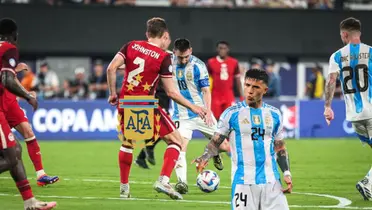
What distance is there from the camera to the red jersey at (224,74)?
20984 millimetres

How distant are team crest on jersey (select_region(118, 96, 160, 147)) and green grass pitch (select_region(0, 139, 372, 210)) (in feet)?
2.74

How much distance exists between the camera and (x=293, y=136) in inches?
1066

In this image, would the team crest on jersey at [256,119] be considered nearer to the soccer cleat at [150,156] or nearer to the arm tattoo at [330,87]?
the arm tattoo at [330,87]

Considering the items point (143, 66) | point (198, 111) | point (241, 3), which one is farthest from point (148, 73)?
point (241, 3)

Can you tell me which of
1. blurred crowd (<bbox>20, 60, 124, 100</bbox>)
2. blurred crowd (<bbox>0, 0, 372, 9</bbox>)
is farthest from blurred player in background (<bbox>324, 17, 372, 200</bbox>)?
blurred crowd (<bbox>0, 0, 372, 9</bbox>)

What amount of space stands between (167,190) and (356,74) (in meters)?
3.08

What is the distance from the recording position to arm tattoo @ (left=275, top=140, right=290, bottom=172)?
29.4 ft

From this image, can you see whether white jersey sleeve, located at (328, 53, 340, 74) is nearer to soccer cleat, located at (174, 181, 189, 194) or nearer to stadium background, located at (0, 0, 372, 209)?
soccer cleat, located at (174, 181, 189, 194)

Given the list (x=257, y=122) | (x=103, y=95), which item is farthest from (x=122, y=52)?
(x=103, y=95)

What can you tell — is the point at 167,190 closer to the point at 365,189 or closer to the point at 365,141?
the point at 365,189

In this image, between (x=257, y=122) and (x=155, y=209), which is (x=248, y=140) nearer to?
(x=257, y=122)

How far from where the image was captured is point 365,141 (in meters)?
12.8

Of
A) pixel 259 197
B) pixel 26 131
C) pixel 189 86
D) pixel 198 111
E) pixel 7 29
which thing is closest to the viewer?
pixel 259 197

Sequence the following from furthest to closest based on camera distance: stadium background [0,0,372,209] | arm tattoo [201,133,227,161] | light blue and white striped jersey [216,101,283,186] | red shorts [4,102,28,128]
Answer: stadium background [0,0,372,209]
red shorts [4,102,28,128]
light blue and white striped jersey [216,101,283,186]
arm tattoo [201,133,227,161]
